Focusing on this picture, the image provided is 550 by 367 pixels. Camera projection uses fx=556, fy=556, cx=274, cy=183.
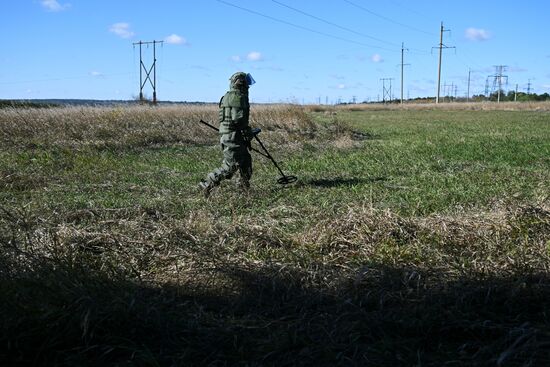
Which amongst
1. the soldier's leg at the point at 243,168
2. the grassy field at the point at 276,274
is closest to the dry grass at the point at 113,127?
the grassy field at the point at 276,274

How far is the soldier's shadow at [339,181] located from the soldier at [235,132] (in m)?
1.33

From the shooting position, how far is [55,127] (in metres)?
16.8

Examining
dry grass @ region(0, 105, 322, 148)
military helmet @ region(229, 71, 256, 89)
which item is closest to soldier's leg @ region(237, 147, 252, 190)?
military helmet @ region(229, 71, 256, 89)

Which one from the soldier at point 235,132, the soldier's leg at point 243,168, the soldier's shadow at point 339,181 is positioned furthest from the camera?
the soldier's shadow at point 339,181

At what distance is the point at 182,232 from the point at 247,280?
124 centimetres

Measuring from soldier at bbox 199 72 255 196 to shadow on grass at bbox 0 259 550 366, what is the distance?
448 centimetres

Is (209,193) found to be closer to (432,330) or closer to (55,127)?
(432,330)

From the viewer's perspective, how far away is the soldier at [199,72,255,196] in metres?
8.48

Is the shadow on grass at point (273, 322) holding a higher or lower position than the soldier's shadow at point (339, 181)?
lower

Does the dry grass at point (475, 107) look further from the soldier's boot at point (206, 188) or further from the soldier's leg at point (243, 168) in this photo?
the soldier's boot at point (206, 188)

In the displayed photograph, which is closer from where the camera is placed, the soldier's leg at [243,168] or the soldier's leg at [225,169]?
the soldier's leg at [225,169]

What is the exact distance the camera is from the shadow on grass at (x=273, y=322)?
3.14 meters

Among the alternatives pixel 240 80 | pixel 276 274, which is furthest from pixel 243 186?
pixel 276 274

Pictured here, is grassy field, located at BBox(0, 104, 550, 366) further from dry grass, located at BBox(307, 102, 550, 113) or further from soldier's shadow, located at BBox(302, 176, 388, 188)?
dry grass, located at BBox(307, 102, 550, 113)
